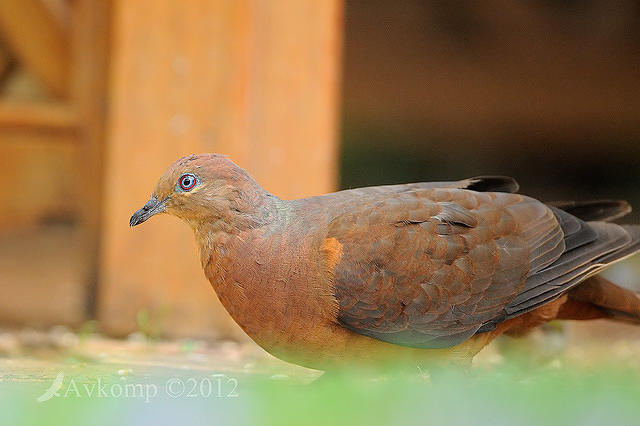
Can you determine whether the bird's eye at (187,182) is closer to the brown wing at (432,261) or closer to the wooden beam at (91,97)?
the brown wing at (432,261)

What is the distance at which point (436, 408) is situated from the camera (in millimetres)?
2119

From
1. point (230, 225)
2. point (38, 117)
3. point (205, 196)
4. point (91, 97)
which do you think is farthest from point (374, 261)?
point (38, 117)

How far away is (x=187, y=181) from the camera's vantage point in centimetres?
289

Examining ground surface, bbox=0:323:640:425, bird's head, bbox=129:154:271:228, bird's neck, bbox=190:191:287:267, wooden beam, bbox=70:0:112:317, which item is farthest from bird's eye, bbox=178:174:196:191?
wooden beam, bbox=70:0:112:317

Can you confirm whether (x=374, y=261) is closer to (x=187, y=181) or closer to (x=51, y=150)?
(x=187, y=181)

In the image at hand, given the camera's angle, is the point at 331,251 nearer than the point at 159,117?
Yes

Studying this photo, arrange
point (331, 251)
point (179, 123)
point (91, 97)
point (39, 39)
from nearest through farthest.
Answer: point (331, 251) < point (179, 123) < point (91, 97) < point (39, 39)

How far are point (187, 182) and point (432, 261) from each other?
0.85 meters

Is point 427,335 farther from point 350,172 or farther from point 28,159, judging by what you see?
point 350,172

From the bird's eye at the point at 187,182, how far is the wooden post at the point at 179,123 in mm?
1452

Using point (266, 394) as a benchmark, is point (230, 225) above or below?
above

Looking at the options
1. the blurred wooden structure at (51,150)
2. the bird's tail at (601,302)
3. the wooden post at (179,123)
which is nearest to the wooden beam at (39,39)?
the blurred wooden structure at (51,150)

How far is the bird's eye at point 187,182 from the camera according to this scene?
2889 millimetres

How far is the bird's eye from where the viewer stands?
2.89 metres
